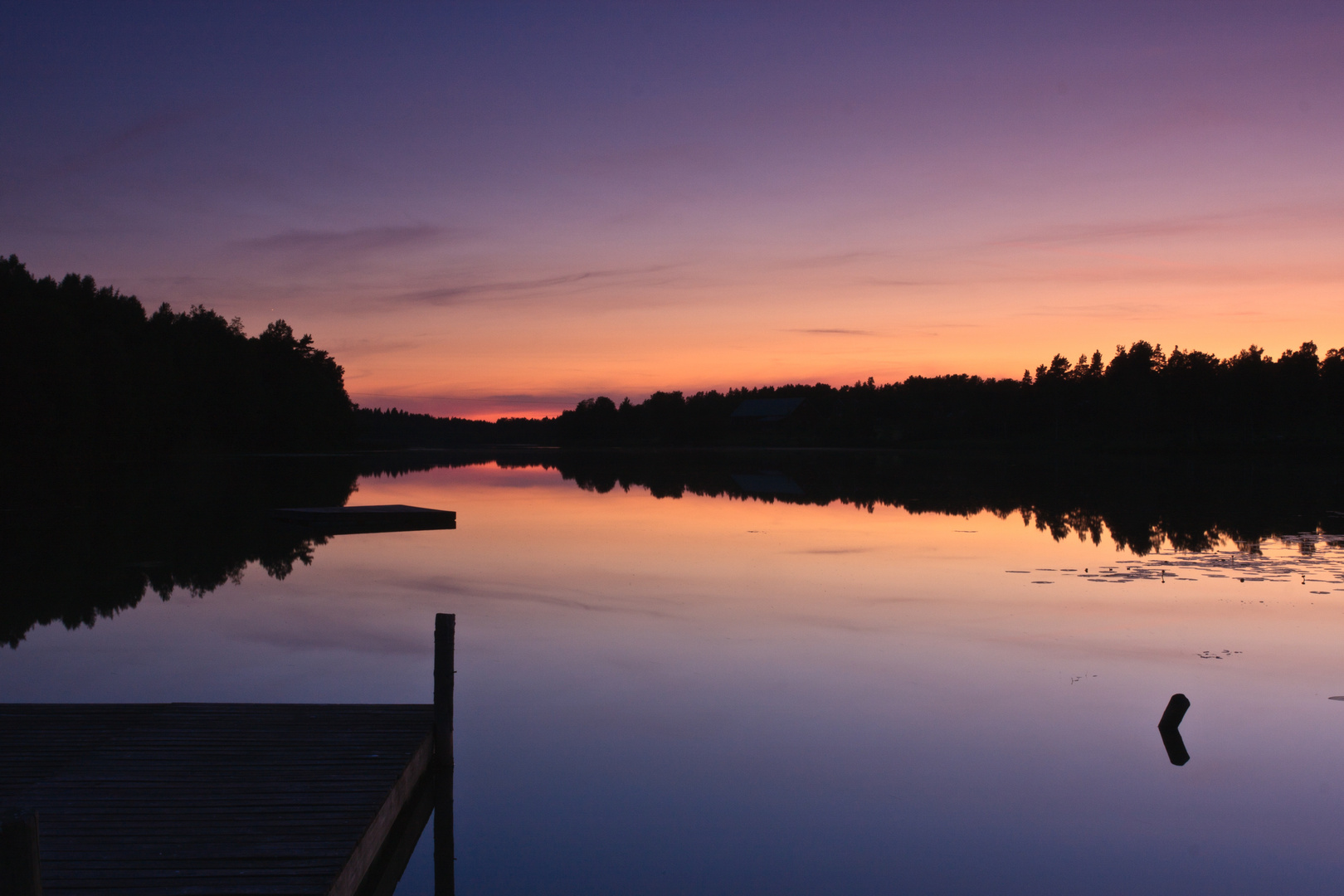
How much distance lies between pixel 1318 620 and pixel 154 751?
15.1 metres

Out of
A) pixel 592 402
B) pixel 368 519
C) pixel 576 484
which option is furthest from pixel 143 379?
pixel 592 402

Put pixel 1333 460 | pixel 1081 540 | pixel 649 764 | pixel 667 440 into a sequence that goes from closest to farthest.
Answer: pixel 649 764 < pixel 1081 540 < pixel 1333 460 < pixel 667 440

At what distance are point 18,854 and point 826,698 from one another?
337 inches

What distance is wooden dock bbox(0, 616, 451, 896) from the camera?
526 centimetres

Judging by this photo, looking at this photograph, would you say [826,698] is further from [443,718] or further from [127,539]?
[127,539]

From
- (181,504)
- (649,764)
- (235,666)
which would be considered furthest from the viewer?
(181,504)

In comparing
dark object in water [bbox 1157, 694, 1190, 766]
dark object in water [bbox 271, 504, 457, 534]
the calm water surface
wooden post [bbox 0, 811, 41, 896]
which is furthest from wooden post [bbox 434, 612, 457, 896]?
dark object in water [bbox 271, 504, 457, 534]

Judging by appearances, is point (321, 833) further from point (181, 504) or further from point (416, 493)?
point (416, 493)

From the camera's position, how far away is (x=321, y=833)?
5.72 meters

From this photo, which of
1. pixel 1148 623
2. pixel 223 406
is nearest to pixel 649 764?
pixel 1148 623

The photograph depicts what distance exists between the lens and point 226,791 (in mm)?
6285

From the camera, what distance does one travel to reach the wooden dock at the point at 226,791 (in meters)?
5.26

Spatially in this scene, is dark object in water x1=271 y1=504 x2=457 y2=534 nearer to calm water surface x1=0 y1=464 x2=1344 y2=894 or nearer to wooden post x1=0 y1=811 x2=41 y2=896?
calm water surface x1=0 y1=464 x2=1344 y2=894

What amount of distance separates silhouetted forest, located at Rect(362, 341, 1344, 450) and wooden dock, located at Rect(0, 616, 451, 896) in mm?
91937
